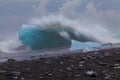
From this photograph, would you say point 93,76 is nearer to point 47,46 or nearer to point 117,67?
point 117,67

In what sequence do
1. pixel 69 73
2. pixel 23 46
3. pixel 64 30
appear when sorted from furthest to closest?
pixel 64 30 < pixel 23 46 < pixel 69 73

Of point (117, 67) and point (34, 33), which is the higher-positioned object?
point (34, 33)

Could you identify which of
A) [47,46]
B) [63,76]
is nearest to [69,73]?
[63,76]

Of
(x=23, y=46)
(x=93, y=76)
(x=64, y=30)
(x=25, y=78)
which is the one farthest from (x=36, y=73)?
(x=64, y=30)

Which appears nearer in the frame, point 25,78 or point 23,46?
point 25,78

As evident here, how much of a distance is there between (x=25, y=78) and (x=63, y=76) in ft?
2.11

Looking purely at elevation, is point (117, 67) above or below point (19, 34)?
below

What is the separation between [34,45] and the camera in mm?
22141

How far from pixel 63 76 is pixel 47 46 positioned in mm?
15867

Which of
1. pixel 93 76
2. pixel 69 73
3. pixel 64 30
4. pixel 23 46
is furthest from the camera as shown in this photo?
pixel 64 30

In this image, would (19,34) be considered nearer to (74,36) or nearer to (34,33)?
(34,33)

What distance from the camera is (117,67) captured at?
7590mm

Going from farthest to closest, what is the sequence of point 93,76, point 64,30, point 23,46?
point 64,30
point 23,46
point 93,76

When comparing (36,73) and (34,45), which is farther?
(34,45)
